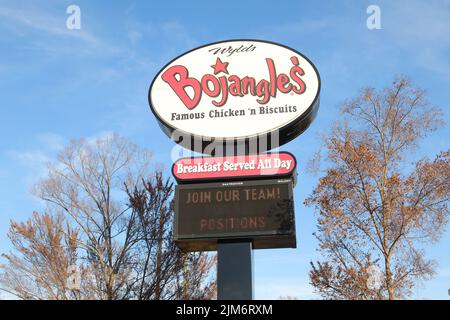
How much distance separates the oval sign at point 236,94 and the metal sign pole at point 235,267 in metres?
2.23

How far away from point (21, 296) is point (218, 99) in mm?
12293

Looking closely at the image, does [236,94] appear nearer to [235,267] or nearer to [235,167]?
[235,167]

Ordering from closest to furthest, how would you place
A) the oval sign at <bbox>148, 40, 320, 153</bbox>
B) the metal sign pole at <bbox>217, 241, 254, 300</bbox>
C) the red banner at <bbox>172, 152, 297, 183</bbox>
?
the metal sign pole at <bbox>217, 241, 254, 300</bbox> → the red banner at <bbox>172, 152, 297, 183</bbox> → the oval sign at <bbox>148, 40, 320, 153</bbox>

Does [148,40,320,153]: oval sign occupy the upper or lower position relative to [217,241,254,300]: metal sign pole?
upper

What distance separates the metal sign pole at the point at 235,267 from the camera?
8.48 metres

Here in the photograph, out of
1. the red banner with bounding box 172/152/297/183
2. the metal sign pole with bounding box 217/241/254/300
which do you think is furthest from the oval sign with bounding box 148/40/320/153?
the metal sign pole with bounding box 217/241/254/300

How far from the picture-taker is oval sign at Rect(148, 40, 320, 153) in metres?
9.75

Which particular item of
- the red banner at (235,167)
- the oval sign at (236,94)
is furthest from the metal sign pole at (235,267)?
the oval sign at (236,94)

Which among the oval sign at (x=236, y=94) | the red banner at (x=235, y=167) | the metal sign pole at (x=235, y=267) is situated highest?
the oval sign at (x=236, y=94)

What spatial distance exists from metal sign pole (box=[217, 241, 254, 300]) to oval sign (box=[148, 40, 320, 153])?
2228 millimetres

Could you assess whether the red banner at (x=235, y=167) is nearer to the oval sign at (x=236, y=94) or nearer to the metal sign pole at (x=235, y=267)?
the oval sign at (x=236, y=94)

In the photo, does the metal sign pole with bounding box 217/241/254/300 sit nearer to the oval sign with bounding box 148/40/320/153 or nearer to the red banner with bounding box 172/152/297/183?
the red banner with bounding box 172/152/297/183
